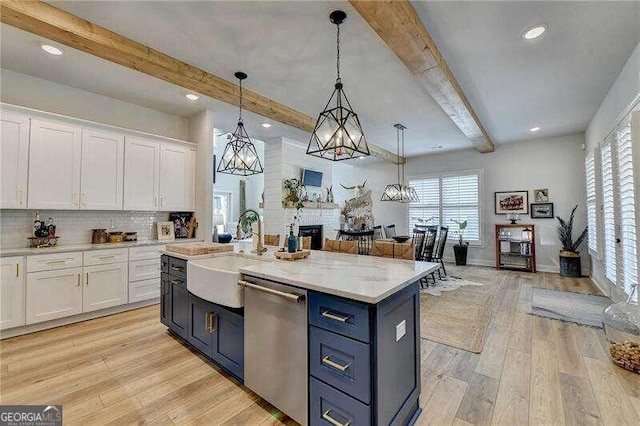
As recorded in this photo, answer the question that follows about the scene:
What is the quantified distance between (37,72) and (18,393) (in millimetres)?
3373

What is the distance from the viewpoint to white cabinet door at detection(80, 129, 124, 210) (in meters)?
3.50

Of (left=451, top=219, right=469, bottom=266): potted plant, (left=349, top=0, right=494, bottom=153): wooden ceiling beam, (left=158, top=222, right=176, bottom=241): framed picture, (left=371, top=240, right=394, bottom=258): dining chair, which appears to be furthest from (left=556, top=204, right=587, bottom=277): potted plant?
(left=158, top=222, right=176, bottom=241): framed picture

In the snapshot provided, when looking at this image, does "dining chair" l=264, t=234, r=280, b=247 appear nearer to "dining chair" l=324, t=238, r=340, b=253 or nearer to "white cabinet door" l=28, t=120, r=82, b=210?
"dining chair" l=324, t=238, r=340, b=253

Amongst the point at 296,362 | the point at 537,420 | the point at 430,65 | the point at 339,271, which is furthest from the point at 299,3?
the point at 537,420

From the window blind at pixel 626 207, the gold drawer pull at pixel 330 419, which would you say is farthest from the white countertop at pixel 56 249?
the window blind at pixel 626 207

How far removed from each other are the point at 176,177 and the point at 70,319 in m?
2.23

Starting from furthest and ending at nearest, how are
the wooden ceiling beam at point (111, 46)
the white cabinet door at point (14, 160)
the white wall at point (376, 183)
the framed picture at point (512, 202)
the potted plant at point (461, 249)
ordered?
1. the white wall at point (376, 183)
2. the potted plant at point (461, 249)
3. the framed picture at point (512, 202)
4. the white cabinet door at point (14, 160)
5. the wooden ceiling beam at point (111, 46)

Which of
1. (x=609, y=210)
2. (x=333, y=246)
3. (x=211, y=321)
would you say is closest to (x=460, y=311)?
(x=333, y=246)

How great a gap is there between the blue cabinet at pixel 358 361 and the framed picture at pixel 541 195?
614 cm

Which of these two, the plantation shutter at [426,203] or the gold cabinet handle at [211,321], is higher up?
the plantation shutter at [426,203]

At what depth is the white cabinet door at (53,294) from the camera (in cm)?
297

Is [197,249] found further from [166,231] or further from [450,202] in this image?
[450,202]

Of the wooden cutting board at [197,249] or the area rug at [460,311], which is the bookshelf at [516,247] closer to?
the area rug at [460,311]

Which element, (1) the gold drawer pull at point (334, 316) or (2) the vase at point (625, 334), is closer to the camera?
(1) the gold drawer pull at point (334, 316)
